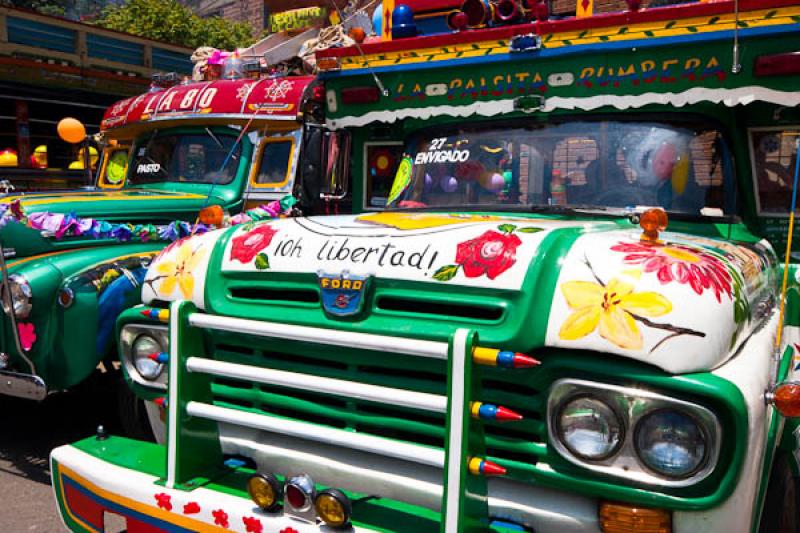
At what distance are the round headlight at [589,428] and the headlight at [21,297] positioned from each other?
320 cm

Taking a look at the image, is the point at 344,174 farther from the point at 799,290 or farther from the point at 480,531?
the point at 480,531

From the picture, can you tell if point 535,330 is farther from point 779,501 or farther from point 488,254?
point 779,501

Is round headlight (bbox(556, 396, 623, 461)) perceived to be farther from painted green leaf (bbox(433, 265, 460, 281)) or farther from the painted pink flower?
the painted pink flower

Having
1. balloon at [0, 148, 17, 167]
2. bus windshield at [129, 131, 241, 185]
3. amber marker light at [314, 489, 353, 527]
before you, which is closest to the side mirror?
bus windshield at [129, 131, 241, 185]

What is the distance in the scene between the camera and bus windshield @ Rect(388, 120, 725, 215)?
3223 mm

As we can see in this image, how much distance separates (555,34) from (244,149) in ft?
10.5

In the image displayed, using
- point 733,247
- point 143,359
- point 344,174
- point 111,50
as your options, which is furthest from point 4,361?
point 111,50

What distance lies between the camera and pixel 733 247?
2809mm

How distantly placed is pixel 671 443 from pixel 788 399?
32cm

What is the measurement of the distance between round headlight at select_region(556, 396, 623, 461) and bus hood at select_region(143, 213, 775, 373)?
0.52 ft

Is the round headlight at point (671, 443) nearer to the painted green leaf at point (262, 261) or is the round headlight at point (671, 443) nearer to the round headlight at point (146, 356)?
the painted green leaf at point (262, 261)

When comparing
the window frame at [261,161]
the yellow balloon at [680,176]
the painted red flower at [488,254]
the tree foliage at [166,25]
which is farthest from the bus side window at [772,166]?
the tree foliage at [166,25]

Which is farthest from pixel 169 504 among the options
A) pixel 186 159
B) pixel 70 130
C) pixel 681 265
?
pixel 70 130

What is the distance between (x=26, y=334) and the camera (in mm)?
4199
